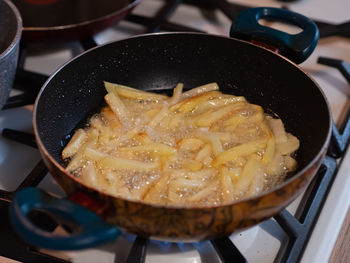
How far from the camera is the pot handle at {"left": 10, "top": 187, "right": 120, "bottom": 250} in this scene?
0.52 metres

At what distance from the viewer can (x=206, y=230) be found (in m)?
0.61

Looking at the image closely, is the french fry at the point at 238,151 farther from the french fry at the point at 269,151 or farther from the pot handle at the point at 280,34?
the pot handle at the point at 280,34

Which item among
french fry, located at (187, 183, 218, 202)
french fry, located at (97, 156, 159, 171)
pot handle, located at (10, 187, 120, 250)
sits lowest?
french fry, located at (97, 156, 159, 171)

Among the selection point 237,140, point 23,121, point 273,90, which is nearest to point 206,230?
point 237,140

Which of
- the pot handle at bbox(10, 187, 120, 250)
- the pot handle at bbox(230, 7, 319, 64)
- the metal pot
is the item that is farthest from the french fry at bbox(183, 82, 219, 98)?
the pot handle at bbox(10, 187, 120, 250)

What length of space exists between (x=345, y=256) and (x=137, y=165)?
0.40m

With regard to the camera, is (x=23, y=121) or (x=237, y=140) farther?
(x=23, y=121)

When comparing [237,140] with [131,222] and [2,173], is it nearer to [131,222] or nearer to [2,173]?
[131,222]

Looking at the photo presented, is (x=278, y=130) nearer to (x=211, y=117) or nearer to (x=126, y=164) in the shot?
(x=211, y=117)

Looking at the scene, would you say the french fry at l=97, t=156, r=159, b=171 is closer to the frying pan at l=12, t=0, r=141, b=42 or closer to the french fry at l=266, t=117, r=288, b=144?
the french fry at l=266, t=117, r=288, b=144

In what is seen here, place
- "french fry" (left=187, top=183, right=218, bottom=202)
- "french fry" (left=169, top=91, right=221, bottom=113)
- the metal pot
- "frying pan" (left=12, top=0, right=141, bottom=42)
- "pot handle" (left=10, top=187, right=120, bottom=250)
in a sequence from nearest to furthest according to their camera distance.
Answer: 1. "pot handle" (left=10, top=187, right=120, bottom=250)
2. "french fry" (left=187, top=183, right=218, bottom=202)
3. the metal pot
4. "french fry" (left=169, top=91, right=221, bottom=113)
5. "frying pan" (left=12, top=0, right=141, bottom=42)

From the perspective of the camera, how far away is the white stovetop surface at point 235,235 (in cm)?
76

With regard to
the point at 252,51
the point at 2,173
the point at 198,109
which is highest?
the point at 252,51

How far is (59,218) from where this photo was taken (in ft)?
1.93
